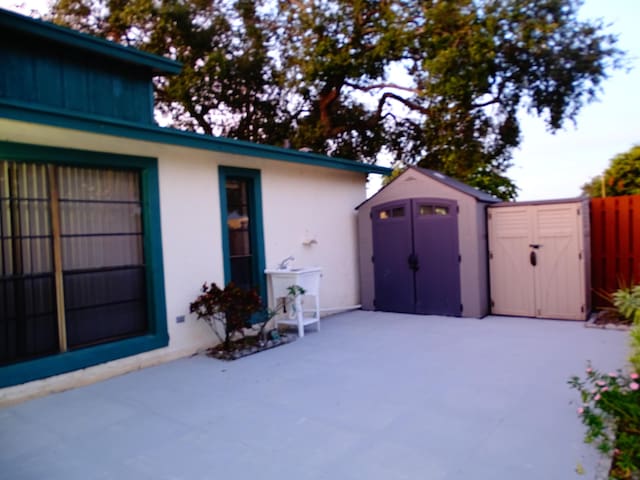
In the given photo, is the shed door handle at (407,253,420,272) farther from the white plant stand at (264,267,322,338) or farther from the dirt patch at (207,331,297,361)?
the dirt patch at (207,331,297,361)

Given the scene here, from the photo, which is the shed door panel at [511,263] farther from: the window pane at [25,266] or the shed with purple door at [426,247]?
the window pane at [25,266]

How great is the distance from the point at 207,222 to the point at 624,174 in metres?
6.94

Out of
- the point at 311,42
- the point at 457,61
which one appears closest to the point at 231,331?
the point at 457,61

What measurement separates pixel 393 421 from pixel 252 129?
11.0m

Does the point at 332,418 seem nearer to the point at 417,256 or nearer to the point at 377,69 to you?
the point at 417,256

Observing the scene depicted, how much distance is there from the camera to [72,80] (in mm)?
5160

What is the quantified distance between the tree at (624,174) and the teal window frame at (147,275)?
7.46 meters

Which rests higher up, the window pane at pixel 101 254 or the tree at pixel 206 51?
the tree at pixel 206 51

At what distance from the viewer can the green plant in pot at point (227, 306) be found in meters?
5.25

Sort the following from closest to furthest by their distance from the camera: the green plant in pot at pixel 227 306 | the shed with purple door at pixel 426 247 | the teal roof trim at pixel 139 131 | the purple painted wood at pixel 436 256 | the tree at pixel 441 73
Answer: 1. the teal roof trim at pixel 139 131
2. the green plant in pot at pixel 227 306
3. the shed with purple door at pixel 426 247
4. the purple painted wood at pixel 436 256
5. the tree at pixel 441 73

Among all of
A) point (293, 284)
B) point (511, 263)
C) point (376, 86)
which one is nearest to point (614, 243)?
point (511, 263)

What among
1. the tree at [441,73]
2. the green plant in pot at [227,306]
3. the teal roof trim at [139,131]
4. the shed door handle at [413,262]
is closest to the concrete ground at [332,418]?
the green plant in pot at [227,306]

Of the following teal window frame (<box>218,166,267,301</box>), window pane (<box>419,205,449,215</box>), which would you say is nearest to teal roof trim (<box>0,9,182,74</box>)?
teal window frame (<box>218,166,267,301</box>)

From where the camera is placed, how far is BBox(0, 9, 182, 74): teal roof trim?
4.49 metres
